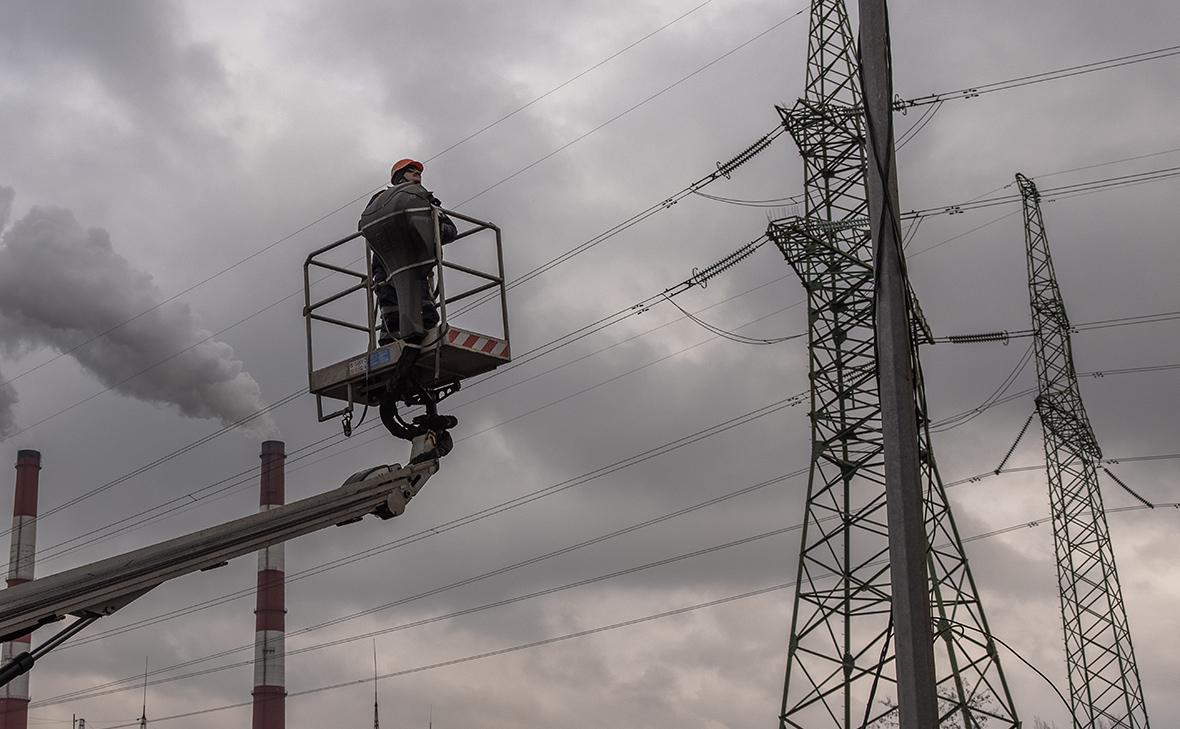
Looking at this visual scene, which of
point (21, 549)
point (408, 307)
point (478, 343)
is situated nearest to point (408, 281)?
point (408, 307)

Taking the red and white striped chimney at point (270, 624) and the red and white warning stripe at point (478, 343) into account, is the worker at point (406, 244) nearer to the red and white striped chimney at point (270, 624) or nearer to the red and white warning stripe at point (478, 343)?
the red and white warning stripe at point (478, 343)

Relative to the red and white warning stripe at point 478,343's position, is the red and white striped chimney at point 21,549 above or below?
above

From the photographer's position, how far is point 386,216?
41.2 feet

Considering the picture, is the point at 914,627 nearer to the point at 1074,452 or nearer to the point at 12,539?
the point at 1074,452

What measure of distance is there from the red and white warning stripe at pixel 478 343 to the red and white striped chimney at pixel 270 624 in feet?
90.3

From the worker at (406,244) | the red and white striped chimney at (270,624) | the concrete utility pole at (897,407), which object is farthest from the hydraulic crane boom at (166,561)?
the red and white striped chimney at (270,624)

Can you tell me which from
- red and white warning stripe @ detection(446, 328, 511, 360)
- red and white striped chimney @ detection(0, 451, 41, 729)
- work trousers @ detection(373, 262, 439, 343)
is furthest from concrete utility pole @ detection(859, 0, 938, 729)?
red and white striped chimney @ detection(0, 451, 41, 729)

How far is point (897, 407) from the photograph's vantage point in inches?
367

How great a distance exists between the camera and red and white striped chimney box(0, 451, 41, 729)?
40062 millimetres

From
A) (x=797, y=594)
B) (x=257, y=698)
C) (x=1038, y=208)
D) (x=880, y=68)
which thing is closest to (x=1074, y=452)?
(x=1038, y=208)

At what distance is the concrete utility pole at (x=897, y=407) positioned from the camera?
8.88 meters

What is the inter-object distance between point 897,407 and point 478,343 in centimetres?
458

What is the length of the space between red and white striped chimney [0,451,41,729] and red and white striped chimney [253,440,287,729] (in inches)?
260

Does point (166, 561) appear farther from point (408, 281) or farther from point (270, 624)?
point (270, 624)
